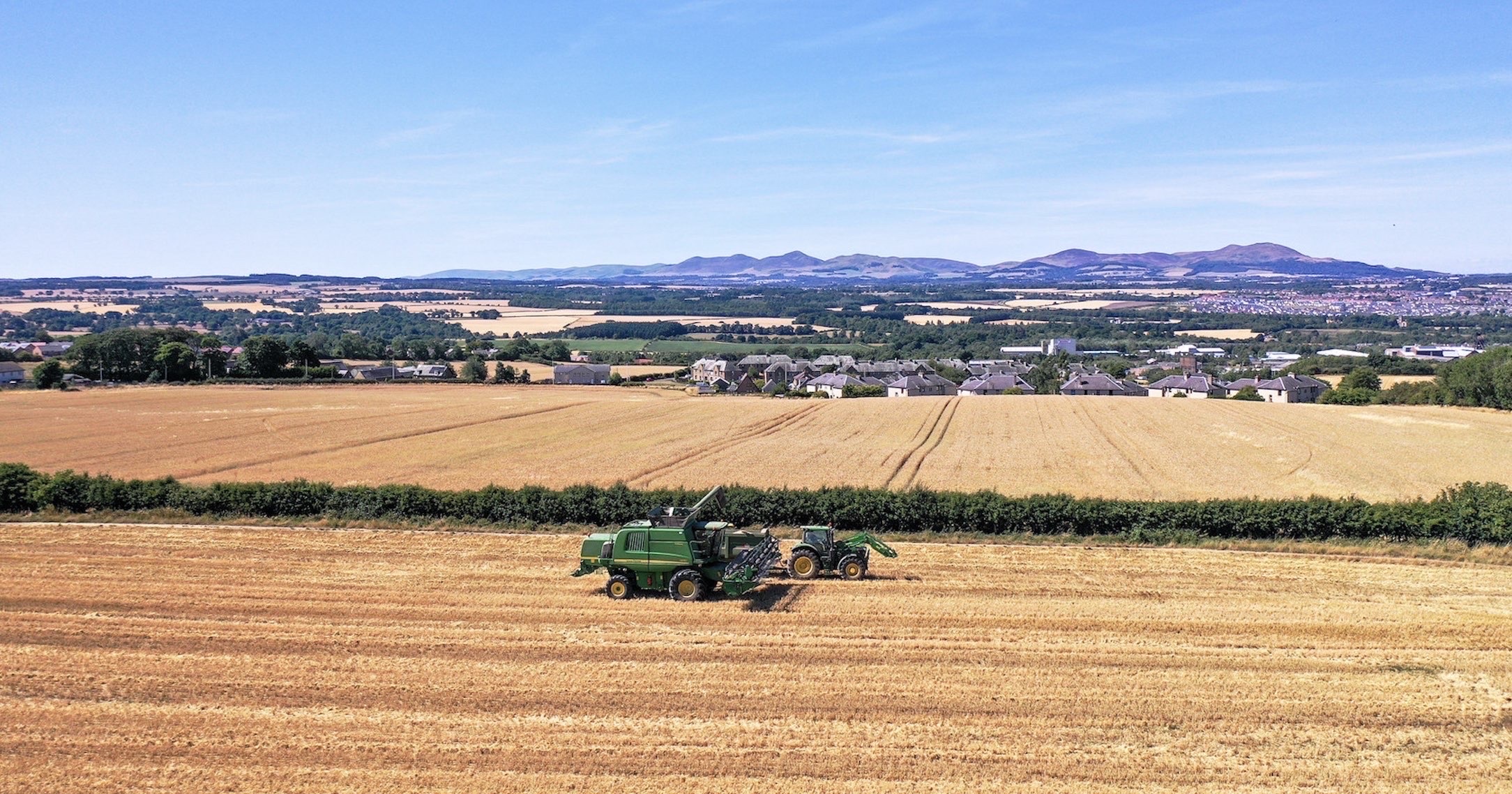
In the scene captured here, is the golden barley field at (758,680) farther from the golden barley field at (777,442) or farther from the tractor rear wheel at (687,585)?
the golden barley field at (777,442)

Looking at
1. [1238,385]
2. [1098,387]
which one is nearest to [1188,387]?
[1238,385]

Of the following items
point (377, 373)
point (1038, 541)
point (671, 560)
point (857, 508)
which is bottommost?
point (377, 373)

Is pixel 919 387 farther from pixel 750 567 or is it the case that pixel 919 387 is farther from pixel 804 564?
pixel 750 567

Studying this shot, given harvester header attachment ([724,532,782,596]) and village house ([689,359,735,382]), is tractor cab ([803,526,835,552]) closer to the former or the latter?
harvester header attachment ([724,532,782,596])

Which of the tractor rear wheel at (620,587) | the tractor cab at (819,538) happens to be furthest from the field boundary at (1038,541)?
the tractor rear wheel at (620,587)

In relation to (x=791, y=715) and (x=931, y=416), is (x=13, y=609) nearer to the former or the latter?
(x=791, y=715)


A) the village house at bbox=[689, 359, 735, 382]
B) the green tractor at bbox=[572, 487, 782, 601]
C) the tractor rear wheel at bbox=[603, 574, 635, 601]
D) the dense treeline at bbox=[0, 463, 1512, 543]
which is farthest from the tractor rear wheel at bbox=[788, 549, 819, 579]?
the village house at bbox=[689, 359, 735, 382]
